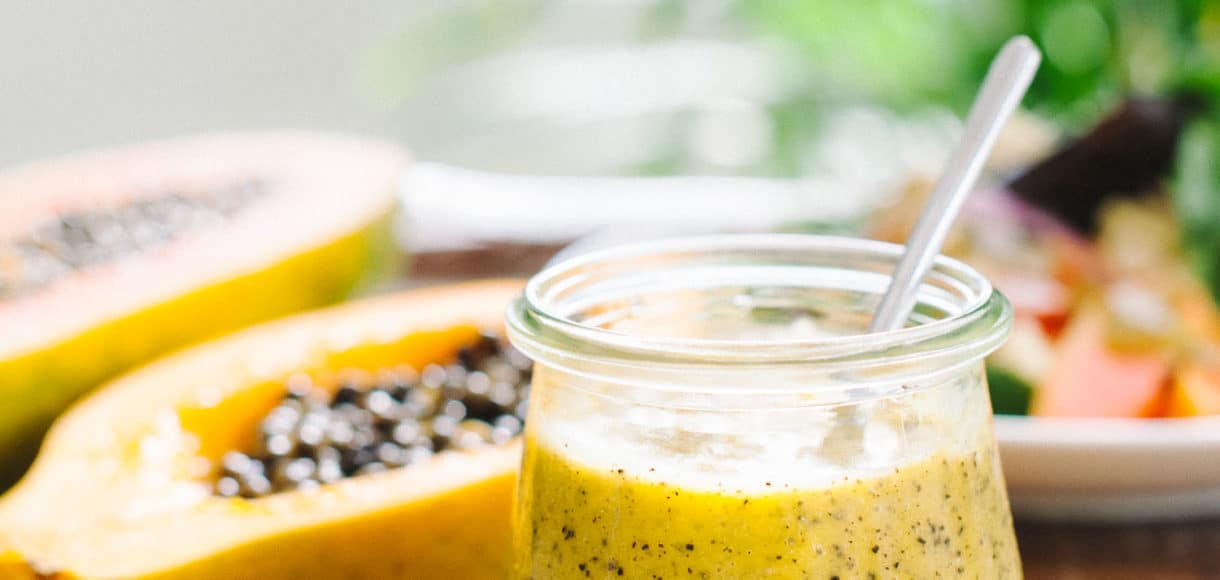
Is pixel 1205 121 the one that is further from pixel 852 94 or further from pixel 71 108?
pixel 71 108

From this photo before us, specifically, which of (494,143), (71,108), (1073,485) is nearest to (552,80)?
(494,143)

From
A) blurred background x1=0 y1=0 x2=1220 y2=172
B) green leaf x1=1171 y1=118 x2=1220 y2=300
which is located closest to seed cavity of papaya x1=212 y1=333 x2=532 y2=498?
green leaf x1=1171 y1=118 x2=1220 y2=300

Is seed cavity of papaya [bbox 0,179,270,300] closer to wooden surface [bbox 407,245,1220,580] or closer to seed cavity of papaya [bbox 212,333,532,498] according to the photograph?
seed cavity of papaya [bbox 212,333,532,498]

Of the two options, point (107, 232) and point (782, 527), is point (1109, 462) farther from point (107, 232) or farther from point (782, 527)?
point (107, 232)

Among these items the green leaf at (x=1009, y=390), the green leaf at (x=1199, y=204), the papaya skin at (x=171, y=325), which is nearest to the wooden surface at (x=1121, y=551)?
the green leaf at (x=1009, y=390)

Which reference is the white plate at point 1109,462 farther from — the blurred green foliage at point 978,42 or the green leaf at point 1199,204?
the blurred green foliage at point 978,42

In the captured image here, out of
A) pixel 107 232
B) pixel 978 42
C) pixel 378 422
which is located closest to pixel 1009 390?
pixel 378 422

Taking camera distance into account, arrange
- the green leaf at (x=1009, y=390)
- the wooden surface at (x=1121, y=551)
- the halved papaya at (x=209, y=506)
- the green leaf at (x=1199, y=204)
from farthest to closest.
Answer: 1. the green leaf at (x=1199, y=204)
2. the green leaf at (x=1009, y=390)
3. the wooden surface at (x=1121, y=551)
4. the halved papaya at (x=209, y=506)
